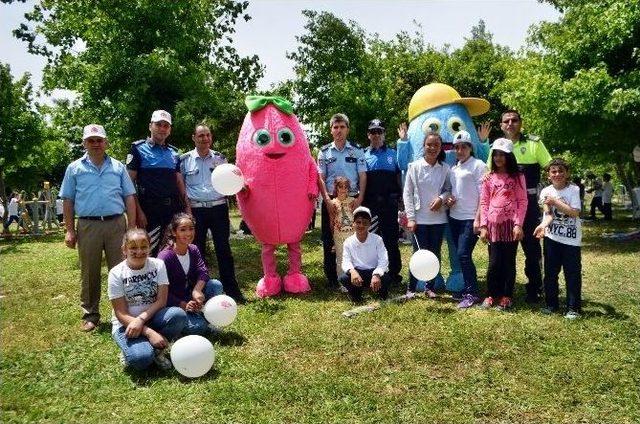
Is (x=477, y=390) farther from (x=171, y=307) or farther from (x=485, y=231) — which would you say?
(x=171, y=307)

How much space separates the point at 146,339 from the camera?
3.95m

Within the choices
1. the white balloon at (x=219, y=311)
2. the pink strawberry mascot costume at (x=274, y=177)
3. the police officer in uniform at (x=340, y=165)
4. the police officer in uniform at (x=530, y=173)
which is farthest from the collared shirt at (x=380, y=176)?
the white balloon at (x=219, y=311)

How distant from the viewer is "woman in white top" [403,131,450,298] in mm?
5559

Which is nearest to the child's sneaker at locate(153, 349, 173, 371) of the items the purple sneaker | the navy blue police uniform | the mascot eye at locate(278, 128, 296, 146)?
the navy blue police uniform

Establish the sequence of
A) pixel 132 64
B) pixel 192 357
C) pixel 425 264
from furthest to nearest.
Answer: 1. pixel 132 64
2. pixel 425 264
3. pixel 192 357

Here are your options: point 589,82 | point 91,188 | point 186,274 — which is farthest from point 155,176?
point 589,82

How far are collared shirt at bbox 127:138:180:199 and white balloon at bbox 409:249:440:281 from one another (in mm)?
2603

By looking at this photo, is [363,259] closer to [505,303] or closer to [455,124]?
[505,303]

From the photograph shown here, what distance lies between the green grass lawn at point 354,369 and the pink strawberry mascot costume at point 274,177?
72 cm

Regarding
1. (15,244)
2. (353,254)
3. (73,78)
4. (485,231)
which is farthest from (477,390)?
(15,244)

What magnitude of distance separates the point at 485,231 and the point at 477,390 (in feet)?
6.43

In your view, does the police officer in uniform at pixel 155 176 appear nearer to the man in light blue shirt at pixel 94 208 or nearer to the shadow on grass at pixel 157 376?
the man in light blue shirt at pixel 94 208

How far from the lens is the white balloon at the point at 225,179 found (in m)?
5.25

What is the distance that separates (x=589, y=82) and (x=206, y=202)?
265 inches
